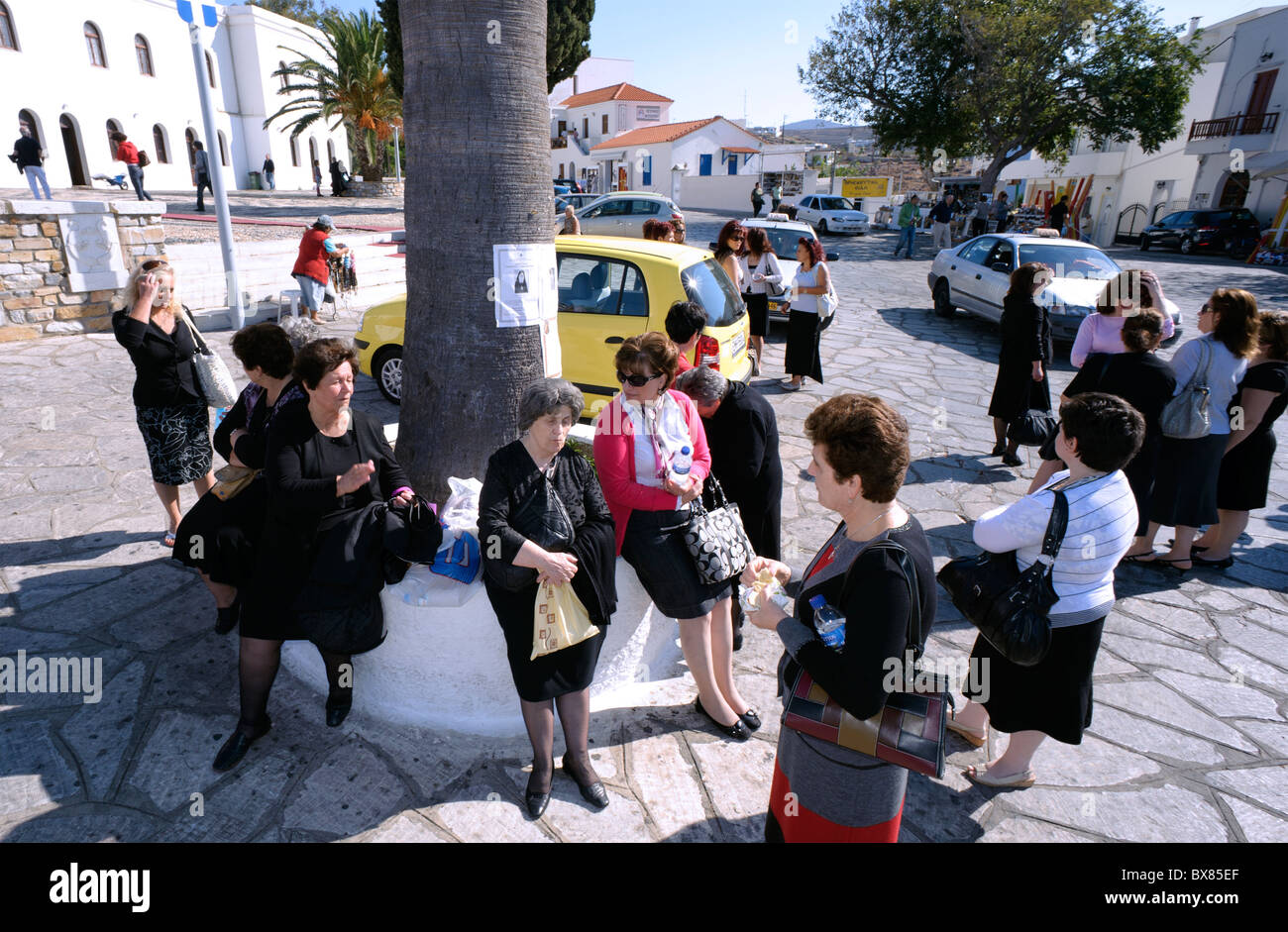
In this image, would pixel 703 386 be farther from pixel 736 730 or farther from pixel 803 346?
pixel 803 346

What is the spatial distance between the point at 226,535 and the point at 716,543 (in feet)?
7.57

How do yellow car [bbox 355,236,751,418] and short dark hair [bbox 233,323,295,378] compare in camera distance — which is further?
yellow car [bbox 355,236,751,418]

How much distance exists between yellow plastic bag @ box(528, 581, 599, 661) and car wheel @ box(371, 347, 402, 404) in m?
5.60

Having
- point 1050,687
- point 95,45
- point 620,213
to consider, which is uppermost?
point 95,45

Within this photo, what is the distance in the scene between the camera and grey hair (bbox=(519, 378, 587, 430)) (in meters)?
2.76

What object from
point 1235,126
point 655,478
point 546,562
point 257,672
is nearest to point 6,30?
point 257,672

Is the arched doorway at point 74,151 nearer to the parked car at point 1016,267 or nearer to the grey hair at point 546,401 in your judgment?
the parked car at point 1016,267

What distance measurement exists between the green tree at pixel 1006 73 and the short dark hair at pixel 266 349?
29.5 meters

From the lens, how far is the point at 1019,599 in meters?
2.62

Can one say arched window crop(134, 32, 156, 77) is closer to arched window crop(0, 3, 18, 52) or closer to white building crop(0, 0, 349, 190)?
white building crop(0, 0, 349, 190)

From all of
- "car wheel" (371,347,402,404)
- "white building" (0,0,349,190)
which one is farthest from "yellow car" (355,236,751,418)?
"white building" (0,0,349,190)

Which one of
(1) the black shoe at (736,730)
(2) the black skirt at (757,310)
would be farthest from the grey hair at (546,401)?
(2) the black skirt at (757,310)

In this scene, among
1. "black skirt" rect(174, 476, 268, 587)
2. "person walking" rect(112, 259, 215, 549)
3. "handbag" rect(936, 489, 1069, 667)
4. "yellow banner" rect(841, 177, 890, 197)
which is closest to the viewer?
"handbag" rect(936, 489, 1069, 667)

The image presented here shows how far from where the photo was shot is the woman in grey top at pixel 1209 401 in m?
4.50
